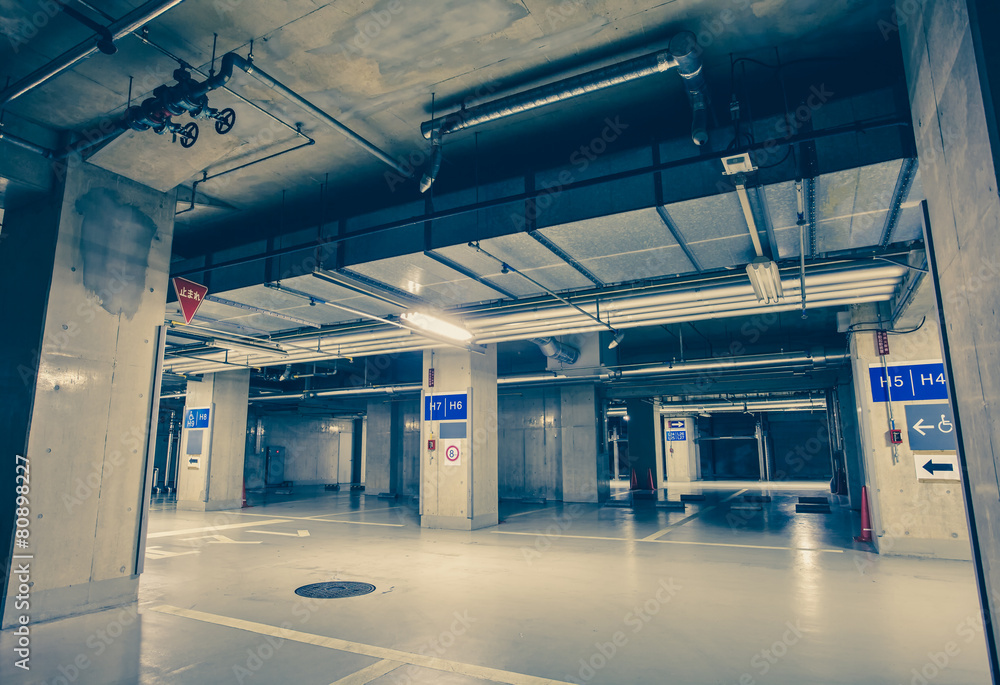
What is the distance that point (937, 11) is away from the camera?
103 inches

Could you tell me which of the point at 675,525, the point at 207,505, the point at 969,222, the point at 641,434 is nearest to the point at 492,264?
the point at 969,222

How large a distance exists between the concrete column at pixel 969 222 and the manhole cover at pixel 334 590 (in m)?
5.37

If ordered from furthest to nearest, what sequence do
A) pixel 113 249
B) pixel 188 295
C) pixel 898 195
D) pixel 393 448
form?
pixel 393 448 < pixel 188 295 < pixel 113 249 < pixel 898 195

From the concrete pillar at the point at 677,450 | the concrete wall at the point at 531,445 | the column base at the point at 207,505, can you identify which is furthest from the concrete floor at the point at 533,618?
the concrete pillar at the point at 677,450

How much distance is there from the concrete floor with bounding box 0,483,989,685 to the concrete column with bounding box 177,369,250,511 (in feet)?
17.8

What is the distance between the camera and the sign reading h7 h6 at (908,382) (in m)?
8.01

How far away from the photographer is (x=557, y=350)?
42.0 feet

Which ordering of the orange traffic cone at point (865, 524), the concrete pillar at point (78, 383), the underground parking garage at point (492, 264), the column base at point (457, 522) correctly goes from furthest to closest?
the column base at point (457, 522), the orange traffic cone at point (865, 524), the concrete pillar at point (78, 383), the underground parking garage at point (492, 264)

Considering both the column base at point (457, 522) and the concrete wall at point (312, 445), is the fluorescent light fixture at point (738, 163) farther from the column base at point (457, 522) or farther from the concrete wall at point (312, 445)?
the concrete wall at point (312, 445)

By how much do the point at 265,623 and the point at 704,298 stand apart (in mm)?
6242

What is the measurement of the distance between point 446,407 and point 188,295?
226 inches

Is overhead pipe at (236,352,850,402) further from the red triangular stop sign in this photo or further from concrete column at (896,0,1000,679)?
concrete column at (896,0,1000,679)

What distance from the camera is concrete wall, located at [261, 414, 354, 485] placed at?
27.1 meters

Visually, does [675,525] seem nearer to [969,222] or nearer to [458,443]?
[458,443]
